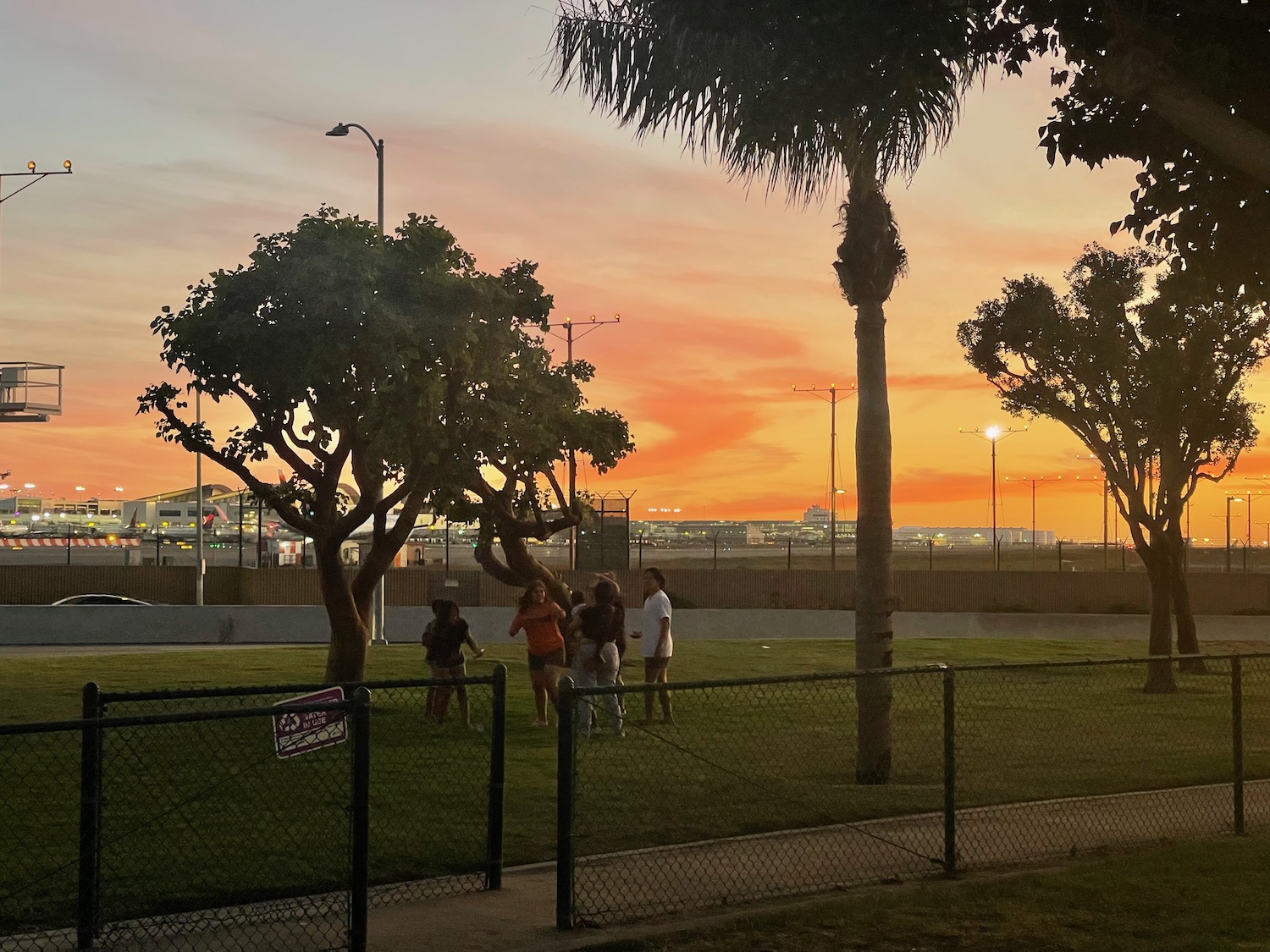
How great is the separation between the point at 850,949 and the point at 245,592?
4835 centimetres

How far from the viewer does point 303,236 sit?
1817 centimetres

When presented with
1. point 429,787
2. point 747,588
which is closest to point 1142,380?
point 429,787

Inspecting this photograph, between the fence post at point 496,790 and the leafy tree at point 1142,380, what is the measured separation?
1850cm

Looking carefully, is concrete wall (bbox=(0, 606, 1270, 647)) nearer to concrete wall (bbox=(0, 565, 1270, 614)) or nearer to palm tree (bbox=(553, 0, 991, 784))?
concrete wall (bbox=(0, 565, 1270, 614))

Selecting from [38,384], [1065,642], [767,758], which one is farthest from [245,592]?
[767,758]

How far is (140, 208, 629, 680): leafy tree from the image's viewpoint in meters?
18.0

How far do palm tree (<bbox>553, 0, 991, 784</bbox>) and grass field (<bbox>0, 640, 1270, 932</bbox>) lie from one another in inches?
55.8

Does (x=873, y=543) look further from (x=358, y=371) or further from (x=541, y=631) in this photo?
(x=358, y=371)

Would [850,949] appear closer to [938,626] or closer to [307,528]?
[307,528]

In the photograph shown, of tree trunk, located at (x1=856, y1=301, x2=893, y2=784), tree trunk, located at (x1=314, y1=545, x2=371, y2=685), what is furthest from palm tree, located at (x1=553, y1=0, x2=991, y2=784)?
tree trunk, located at (x1=314, y1=545, x2=371, y2=685)

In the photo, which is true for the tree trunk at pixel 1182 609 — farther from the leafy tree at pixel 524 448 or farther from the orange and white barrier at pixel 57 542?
the orange and white barrier at pixel 57 542

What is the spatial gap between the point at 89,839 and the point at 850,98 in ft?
25.3

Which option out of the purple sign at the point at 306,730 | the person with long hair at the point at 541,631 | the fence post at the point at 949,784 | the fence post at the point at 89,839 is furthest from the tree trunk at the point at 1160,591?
the fence post at the point at 89,839

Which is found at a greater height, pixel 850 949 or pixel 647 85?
pixel 647 85
